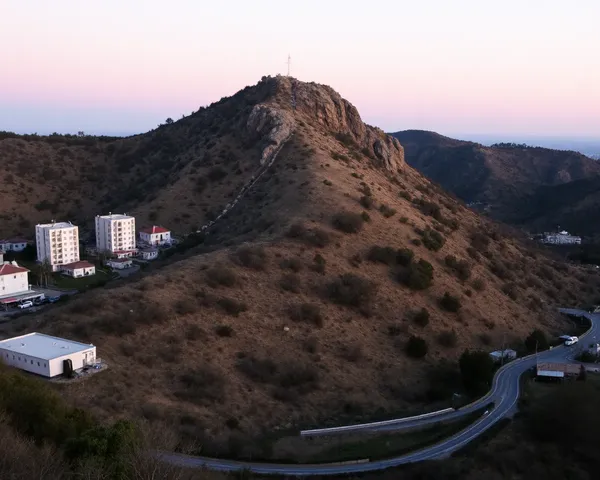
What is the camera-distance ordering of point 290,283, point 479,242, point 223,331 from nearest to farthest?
point 223,331, point 290,283, point 479,242

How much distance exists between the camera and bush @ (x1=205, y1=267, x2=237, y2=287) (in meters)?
35.6

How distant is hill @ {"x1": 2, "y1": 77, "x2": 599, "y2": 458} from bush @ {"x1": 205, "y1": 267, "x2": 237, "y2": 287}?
0.09 metres

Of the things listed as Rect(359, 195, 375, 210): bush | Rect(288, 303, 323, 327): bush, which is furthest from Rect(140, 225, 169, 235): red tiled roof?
Rect(288, 303, 323, 327): bush

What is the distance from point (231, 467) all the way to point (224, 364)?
8332mm

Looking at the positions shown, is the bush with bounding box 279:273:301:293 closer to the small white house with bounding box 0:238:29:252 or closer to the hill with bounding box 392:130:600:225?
the small white house with bounding box 0:238:29:252

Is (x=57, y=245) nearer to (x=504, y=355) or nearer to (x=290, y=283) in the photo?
(x=290, y=283)

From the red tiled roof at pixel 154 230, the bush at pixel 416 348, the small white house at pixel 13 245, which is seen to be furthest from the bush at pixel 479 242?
the small white house at pixel 13 245

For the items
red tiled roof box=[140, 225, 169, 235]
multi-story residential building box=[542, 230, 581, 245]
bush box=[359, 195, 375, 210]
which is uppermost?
bush box=[359, 195, 375, 210]

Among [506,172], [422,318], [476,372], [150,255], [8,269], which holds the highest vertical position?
[506,172]

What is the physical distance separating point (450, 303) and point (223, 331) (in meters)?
17.4

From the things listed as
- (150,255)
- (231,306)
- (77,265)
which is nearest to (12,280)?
(77,265)

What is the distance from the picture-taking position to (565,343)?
4216cm

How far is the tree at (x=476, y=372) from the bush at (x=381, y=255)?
11.4m

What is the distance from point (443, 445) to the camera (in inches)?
1017
